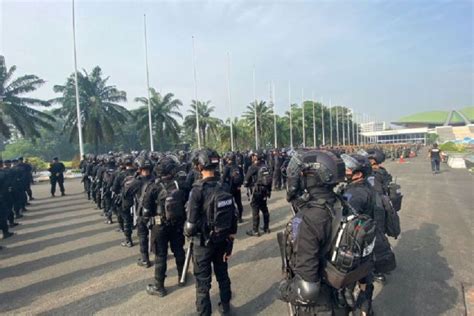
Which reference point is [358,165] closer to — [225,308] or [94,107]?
[225,308]

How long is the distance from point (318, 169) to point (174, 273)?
Answer: 4052 mm

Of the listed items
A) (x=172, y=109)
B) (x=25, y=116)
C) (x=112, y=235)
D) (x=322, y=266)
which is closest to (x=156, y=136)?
(x=172, y=109)

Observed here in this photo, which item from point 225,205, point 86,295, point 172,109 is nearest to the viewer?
point 225,205

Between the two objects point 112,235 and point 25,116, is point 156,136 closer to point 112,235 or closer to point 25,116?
point 25,116

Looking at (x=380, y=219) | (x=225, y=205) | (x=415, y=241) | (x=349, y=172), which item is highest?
(x=349, y=172)

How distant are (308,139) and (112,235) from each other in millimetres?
61959

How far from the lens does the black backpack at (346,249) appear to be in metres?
2.47

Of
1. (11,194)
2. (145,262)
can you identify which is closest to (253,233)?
(145,262)

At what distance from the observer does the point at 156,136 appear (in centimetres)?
4938

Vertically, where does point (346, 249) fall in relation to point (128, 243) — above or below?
above

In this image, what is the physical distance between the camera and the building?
395 ft

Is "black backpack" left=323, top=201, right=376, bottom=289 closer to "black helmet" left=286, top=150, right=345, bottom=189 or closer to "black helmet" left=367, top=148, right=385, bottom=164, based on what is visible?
"black helmet" left=286, top=150, right=345, bottom=189

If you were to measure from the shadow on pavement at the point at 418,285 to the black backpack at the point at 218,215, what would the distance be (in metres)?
2.21

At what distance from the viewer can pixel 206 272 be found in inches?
156
